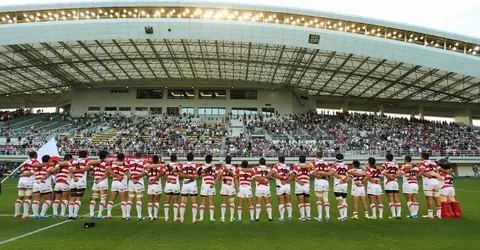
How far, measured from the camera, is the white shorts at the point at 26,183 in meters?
10.1

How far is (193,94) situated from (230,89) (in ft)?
18.5

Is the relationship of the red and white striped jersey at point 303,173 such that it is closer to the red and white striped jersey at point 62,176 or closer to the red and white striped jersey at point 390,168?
the red and white striped jersey at point 390,168

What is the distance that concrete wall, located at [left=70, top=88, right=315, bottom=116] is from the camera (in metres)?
46.9

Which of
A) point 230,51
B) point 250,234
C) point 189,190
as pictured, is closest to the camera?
point 250,234

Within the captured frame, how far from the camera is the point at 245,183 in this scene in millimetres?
9453

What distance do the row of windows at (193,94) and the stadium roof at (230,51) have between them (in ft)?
5.24

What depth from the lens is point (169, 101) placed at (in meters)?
47.2

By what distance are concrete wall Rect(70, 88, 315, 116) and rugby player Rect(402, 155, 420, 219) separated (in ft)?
121

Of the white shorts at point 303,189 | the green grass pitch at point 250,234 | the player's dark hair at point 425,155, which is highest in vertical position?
the player's dark hair at point 425,155

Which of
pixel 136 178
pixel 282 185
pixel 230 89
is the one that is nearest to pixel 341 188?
pixel 282 185

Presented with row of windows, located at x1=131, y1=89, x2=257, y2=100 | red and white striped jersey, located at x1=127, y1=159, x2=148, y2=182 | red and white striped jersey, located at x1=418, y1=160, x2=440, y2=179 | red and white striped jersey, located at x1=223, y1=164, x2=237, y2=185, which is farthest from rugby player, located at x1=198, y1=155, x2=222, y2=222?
row of windows, located at x1=131, y1=89, x2=257, y2=100

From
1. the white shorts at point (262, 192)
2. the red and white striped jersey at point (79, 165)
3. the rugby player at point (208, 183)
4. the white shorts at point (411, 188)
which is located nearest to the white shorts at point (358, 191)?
the white shorts at point (411, 188)

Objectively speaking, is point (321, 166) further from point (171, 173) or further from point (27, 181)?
point (27, 181)

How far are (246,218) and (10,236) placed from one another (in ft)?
20.7
